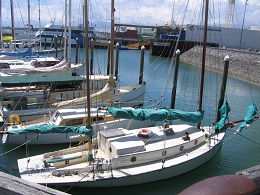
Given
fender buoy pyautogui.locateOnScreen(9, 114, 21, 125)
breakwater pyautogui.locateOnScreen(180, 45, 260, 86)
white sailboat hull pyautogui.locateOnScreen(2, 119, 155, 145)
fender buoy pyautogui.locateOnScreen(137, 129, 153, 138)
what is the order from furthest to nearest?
breakwater pyautogui.locateOnScreen(180, 45, 260, 86) < fender buoy pyautogui.locateOnScreen(9, 114, 21, 125) < white sailboat hull pyautogui.locateOnScreen(2, 119, 155, 145) < fender buoy pyautogui.locateOnScreen(137, 129, 153, 138)

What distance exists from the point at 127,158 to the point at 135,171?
754 mm

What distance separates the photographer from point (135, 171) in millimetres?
14719

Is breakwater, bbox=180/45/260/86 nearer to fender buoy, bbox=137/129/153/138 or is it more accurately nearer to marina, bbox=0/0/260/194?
marina, bbox=0/0/260/194

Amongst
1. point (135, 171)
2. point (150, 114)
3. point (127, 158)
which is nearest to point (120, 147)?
point (127, 158)

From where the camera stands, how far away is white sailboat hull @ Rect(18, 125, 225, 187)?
45.3 ft

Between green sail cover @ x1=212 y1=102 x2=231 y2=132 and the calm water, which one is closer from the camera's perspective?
the calm water

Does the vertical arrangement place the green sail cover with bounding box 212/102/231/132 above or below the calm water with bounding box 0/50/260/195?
above

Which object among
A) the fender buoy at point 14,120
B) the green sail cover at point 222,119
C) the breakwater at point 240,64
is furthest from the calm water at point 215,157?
the breakwater at point 240,64

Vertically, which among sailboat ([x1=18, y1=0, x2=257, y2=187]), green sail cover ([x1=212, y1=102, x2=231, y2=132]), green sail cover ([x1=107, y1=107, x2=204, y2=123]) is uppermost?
green sail cover ([x1=107, y1=107, x2=204, y2=123])

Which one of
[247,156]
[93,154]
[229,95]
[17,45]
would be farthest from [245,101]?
[17,45]

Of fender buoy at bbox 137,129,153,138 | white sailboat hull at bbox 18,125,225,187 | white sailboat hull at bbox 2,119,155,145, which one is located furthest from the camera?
white sailboat hull at bbox 2,119,155,145

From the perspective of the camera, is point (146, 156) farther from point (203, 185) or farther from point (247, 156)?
point (203, 185)

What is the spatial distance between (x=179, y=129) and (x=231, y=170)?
3.99 metres

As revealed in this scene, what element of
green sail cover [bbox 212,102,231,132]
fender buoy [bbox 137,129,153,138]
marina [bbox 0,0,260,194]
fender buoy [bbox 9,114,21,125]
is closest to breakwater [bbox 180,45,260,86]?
green sail cover [bbox 212,102,231,132]
